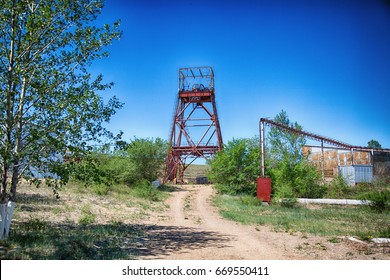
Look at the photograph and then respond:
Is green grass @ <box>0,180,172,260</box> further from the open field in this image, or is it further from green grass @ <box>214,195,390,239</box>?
green grass @ <box>214,195,390,239</box>

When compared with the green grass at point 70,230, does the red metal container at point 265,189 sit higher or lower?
higher

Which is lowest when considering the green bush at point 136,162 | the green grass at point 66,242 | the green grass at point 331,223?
the green grass at point 331,223

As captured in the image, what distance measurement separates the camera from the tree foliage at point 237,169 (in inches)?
1112

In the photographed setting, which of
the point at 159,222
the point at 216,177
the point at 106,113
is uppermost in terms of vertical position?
the point at 106,113

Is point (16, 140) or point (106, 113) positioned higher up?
point (106, 113)

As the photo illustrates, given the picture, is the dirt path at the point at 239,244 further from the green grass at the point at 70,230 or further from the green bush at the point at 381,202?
the green bush at the point at 381,202

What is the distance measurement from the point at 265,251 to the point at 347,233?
13.9 feet

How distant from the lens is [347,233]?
1077 cm

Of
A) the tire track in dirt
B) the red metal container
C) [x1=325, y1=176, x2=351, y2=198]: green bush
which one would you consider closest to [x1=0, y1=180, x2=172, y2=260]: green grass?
the tire track in dirt

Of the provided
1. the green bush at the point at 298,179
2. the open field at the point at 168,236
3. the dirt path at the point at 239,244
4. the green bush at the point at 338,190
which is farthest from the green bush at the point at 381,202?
the dirt path at the point at 239,244

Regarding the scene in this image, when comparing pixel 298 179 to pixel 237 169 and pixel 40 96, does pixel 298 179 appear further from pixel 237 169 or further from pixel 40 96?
pixel 40 96
